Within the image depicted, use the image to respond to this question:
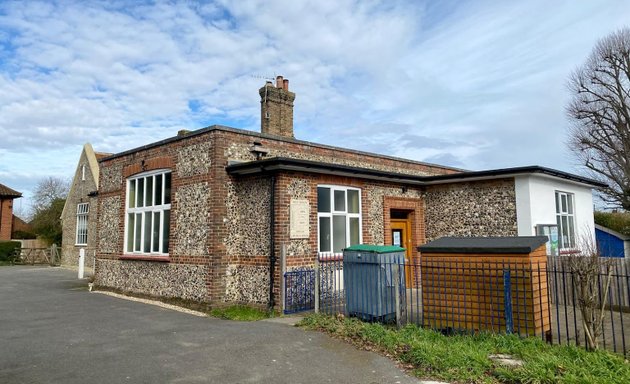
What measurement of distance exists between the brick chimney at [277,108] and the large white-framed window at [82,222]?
53.8 feet

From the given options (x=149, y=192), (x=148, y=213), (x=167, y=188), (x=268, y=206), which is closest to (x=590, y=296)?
(x=268, y=206)

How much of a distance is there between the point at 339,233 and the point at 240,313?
3434 millimetres

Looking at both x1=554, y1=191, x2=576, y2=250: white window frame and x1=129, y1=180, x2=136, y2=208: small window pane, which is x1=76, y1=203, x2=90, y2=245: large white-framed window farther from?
x1=554, y1=191, x2=576, y2=250: white window frame

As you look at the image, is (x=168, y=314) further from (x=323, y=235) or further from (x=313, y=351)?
(x=313, y=351)

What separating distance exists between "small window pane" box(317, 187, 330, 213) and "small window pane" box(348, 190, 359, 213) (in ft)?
2.95

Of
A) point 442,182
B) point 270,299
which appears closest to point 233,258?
point 270,299

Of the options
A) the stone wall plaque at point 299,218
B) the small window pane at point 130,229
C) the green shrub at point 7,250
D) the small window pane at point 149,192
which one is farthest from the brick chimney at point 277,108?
the green shrub at point 7,250

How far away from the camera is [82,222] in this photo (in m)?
26.7

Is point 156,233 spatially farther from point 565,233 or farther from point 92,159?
point 92,159

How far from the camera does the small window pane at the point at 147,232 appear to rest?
13.0 meters

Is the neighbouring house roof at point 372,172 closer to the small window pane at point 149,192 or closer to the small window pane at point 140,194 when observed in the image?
the small window pane at point 149,192

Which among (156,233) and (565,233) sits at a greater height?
(156,233)

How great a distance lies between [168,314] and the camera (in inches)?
398

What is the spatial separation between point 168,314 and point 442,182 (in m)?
9.05
